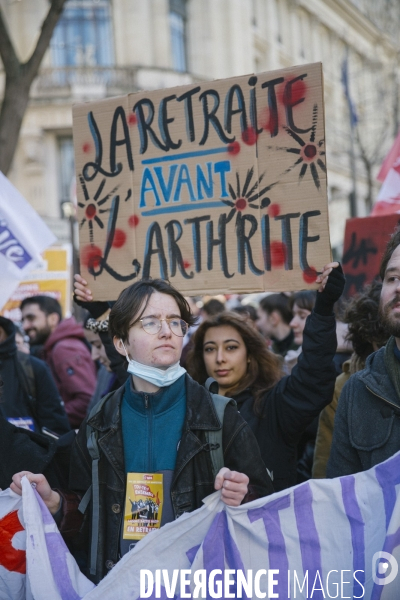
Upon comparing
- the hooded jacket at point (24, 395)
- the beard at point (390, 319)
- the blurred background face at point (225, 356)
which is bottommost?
the hooded jacket at point (24, 395)

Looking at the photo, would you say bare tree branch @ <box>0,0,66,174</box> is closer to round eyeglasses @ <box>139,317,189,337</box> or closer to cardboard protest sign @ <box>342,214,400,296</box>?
cardboard protest sign @ <box>342,214,400,296</box>

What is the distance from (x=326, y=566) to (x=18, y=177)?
79.5 feet

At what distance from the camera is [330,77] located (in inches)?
1401

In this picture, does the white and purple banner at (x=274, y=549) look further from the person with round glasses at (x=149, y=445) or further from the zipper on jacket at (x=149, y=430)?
the zipper on jacket at (x=149, y=430)

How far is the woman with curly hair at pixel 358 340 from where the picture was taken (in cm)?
343

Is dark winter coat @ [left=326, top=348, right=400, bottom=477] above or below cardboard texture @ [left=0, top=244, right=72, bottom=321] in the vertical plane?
below

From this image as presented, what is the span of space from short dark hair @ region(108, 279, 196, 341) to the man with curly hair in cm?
68

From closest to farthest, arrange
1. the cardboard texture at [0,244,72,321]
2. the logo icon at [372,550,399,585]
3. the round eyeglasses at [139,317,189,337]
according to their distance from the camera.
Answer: the logo icon at [372,550,399,585] < the round eyeglasses at [139,317,189,337] < the cardboard texture at [0,244,72,321]

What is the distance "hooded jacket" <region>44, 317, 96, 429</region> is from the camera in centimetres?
546

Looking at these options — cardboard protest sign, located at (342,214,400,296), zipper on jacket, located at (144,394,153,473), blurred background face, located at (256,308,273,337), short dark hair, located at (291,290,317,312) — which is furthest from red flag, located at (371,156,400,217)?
zipper on jacket, located at (144,394,153,473)

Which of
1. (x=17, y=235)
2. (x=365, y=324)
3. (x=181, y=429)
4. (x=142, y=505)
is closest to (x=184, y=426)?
(x=181, y=429)

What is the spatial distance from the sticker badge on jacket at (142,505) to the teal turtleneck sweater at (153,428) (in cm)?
4

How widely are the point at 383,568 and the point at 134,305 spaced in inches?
46.5

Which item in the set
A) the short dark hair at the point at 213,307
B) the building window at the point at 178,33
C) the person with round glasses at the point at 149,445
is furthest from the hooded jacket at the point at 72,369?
Result: the building window at the point at 178,33
